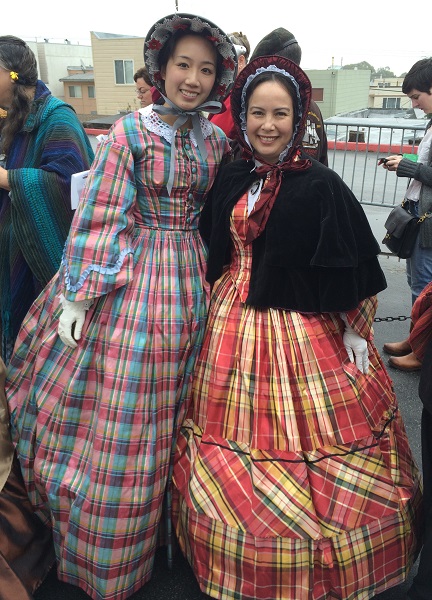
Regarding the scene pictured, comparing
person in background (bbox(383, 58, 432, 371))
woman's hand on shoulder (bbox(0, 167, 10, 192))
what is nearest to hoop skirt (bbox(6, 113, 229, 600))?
woman's hand on shoulder (bbox(0, 167, 10, 192))

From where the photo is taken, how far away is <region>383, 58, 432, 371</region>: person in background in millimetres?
3188

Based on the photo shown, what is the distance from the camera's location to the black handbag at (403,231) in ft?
11.0

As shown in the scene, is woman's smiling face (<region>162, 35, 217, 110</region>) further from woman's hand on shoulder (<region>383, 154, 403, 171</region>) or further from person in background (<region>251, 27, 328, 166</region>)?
woman's hand on shoulder (<region>383, 154, 403, 171</region>)

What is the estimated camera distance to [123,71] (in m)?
28.5

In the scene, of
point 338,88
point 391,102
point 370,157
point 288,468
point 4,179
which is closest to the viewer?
point 288,468

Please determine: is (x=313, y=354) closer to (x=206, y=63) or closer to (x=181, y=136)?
(x=181, y=136)

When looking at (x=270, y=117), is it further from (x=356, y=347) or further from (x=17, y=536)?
(x=17, y=536)

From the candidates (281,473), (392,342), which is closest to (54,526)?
(281,473)

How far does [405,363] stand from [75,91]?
3721cm

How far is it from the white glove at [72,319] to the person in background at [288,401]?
436 mm

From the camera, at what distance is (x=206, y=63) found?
2023 mm

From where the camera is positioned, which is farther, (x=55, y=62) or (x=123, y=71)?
(x=55, y=62)

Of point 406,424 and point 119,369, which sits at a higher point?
point 119,369

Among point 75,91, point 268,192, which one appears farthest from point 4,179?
point 75,91
